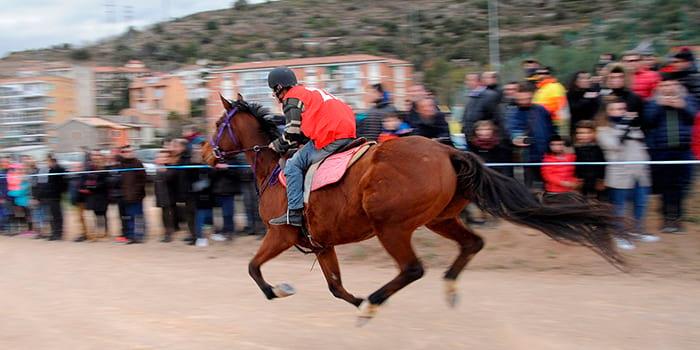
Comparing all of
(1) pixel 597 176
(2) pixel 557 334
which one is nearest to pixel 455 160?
(2) pixel 557 334

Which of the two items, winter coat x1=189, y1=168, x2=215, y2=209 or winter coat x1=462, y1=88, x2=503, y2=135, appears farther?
winter coat x1=189, y1=168, x2=215, y2=209

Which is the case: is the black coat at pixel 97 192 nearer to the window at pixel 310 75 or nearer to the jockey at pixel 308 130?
the jockey at pixel 308 130

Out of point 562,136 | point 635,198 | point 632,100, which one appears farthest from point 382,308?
point 632,100

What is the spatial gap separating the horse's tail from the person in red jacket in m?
2.67

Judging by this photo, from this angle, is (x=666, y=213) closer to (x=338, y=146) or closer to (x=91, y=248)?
(x=338, y=146)

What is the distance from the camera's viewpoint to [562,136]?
364 inches

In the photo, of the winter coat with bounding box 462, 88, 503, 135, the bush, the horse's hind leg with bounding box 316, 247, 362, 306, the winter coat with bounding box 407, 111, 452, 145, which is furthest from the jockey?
the bush

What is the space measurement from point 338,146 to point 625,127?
4094 mm

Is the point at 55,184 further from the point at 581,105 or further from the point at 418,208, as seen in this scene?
the point at 418,208

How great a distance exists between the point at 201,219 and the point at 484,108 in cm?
497

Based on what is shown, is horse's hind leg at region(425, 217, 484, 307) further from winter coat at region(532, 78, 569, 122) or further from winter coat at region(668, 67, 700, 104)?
winter coat at region(668, 67, 700, 104)

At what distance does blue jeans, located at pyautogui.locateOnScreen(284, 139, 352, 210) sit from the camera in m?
6.26

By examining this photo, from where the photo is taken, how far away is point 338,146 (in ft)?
20.5

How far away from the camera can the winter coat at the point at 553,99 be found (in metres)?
9.27
